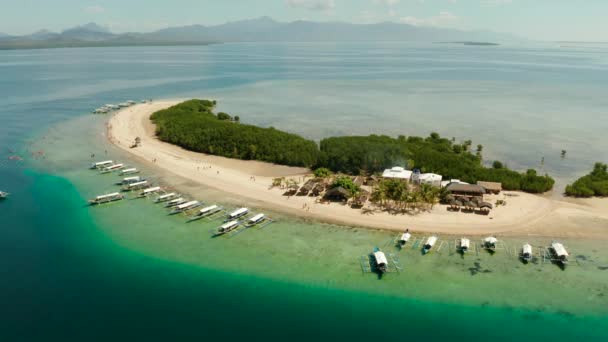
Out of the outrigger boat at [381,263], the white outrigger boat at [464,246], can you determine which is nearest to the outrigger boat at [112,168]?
the outrigger boat at [381,263]

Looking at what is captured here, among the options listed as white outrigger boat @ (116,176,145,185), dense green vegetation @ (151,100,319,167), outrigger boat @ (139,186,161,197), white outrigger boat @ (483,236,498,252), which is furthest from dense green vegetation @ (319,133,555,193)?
white outrigger boat @ (116,176,145,185)

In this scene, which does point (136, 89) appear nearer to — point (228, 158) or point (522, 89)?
point (228, 158)

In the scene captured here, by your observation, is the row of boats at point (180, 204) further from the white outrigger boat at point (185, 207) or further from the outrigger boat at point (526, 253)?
the outrigger boat at point (526, 253)

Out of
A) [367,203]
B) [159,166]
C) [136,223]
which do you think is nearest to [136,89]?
[159,166]

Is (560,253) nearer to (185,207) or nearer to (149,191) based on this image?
(185,207)

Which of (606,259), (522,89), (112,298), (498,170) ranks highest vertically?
(522,89)

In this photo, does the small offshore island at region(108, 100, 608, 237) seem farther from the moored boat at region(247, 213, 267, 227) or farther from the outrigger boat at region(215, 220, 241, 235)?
the outrigger boat at region(215, 220, 241, 235)
